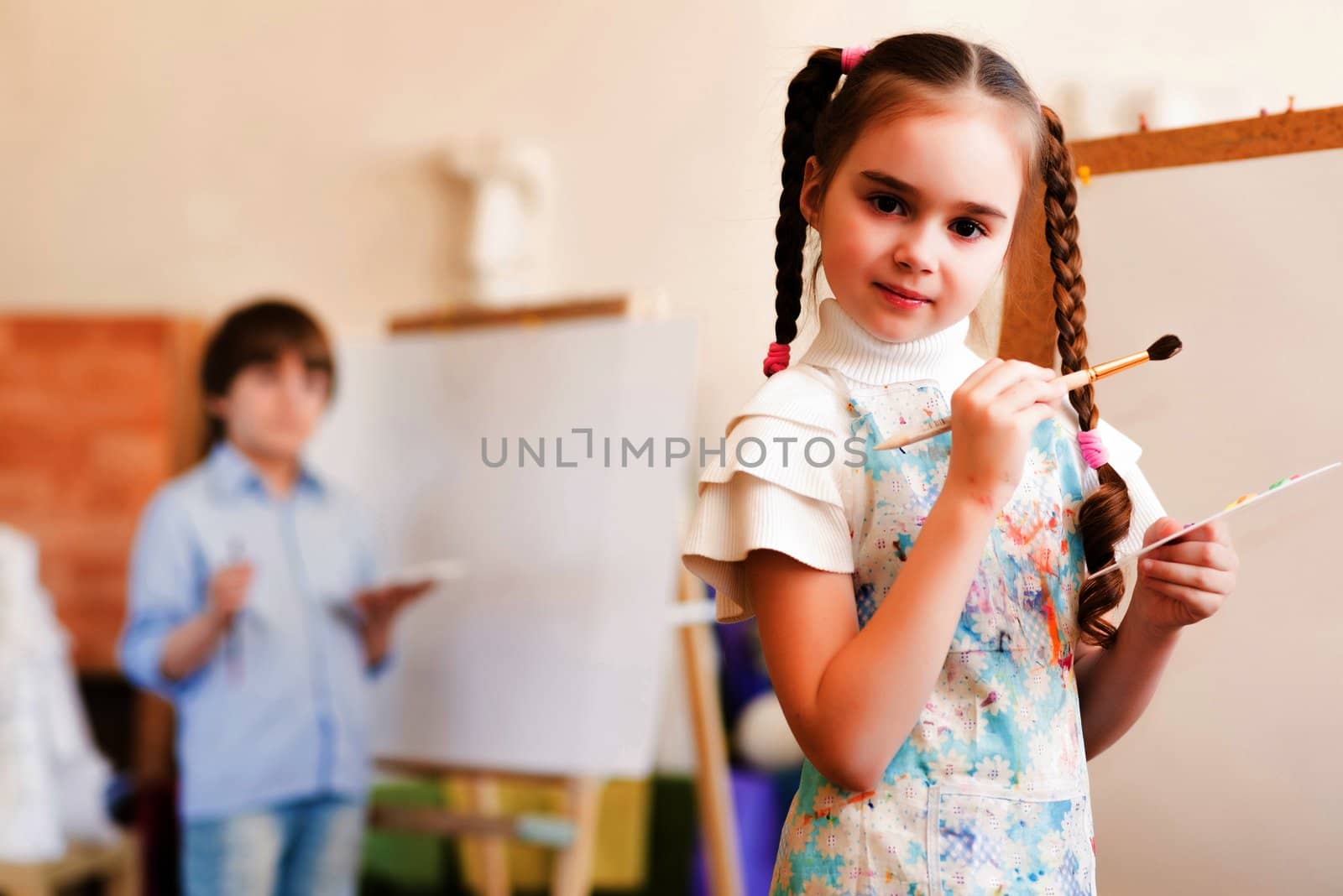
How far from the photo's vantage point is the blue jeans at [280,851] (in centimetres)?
205

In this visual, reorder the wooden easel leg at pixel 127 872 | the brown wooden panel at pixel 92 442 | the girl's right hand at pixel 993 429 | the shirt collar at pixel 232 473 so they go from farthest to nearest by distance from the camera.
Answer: the brown wooden panel at pixel 92 442, the wooden easel leg at pixel 127 872, the shirt collar at pixel 232 473, the girl's right hand at pixel 993 429

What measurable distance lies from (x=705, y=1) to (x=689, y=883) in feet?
5.13

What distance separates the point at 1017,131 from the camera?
721mm

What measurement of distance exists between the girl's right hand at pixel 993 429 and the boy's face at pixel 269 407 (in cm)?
168

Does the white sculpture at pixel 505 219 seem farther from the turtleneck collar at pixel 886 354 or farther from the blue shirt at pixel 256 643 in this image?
the turtleneck collar at pixel 886 354

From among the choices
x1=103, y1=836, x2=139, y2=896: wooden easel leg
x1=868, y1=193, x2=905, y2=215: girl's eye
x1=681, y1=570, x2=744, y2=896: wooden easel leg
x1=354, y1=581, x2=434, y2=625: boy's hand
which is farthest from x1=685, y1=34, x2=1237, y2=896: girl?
x1=103, y1=836, x2=139, y2=896: wooden easel leg

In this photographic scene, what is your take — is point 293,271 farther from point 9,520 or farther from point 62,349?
point 9,520

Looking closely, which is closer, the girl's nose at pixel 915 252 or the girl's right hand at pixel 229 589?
the girl's nose at pixel 915 252

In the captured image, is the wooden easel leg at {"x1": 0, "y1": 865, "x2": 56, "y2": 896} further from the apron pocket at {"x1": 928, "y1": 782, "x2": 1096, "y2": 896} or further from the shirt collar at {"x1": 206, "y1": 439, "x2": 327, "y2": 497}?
the apron pocket at {"x1": 928, "y1": 782, "x2": 1096, "y2": 896}

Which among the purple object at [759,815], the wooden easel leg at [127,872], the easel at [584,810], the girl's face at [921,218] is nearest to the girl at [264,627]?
the easel at [584,810]

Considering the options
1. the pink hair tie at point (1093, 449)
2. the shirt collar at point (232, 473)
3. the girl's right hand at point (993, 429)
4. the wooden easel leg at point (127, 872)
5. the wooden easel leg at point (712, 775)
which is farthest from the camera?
the wooden easel leg at point (127, 872)

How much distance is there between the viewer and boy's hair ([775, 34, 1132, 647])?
28.2 inches

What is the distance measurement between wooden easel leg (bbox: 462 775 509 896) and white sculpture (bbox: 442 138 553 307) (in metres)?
0.82

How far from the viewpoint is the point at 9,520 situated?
2.49 meters
